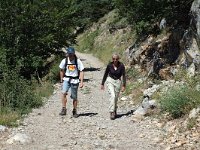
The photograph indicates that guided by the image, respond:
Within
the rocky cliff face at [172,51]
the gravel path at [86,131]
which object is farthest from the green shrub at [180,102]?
the rocky cliff face at [172,51]

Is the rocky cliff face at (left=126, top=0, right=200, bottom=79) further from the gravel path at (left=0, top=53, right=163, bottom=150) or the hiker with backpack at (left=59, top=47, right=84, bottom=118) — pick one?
the hiker with backpack at (left=59, top=47, right=84, bottom=118)

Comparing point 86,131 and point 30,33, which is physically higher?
point 30,33

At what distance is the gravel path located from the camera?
995cm

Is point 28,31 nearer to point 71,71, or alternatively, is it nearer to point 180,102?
point 71,71

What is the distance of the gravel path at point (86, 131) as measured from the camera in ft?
32.7

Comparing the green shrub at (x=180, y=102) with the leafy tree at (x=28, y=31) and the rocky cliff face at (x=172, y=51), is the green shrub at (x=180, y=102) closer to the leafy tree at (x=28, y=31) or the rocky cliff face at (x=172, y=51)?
the rocky cliff face at (x=172, y=51)

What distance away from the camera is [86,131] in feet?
37.1

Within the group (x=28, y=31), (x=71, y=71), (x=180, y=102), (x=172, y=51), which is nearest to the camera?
(x=180, y=102)

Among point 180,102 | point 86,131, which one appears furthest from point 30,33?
point 180,102

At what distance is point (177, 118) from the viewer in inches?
448

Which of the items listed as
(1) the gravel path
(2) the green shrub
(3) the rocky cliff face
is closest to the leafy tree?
(3) the rocky cliff face

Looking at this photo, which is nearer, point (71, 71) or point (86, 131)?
point (86, 131)

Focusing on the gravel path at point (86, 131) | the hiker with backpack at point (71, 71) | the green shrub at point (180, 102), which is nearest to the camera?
the gravel path at point (86, 131)

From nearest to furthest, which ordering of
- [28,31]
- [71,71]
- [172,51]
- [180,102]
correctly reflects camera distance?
1. [180,102]
2. [71,71]
3. [172,51]
4. [28,31]
